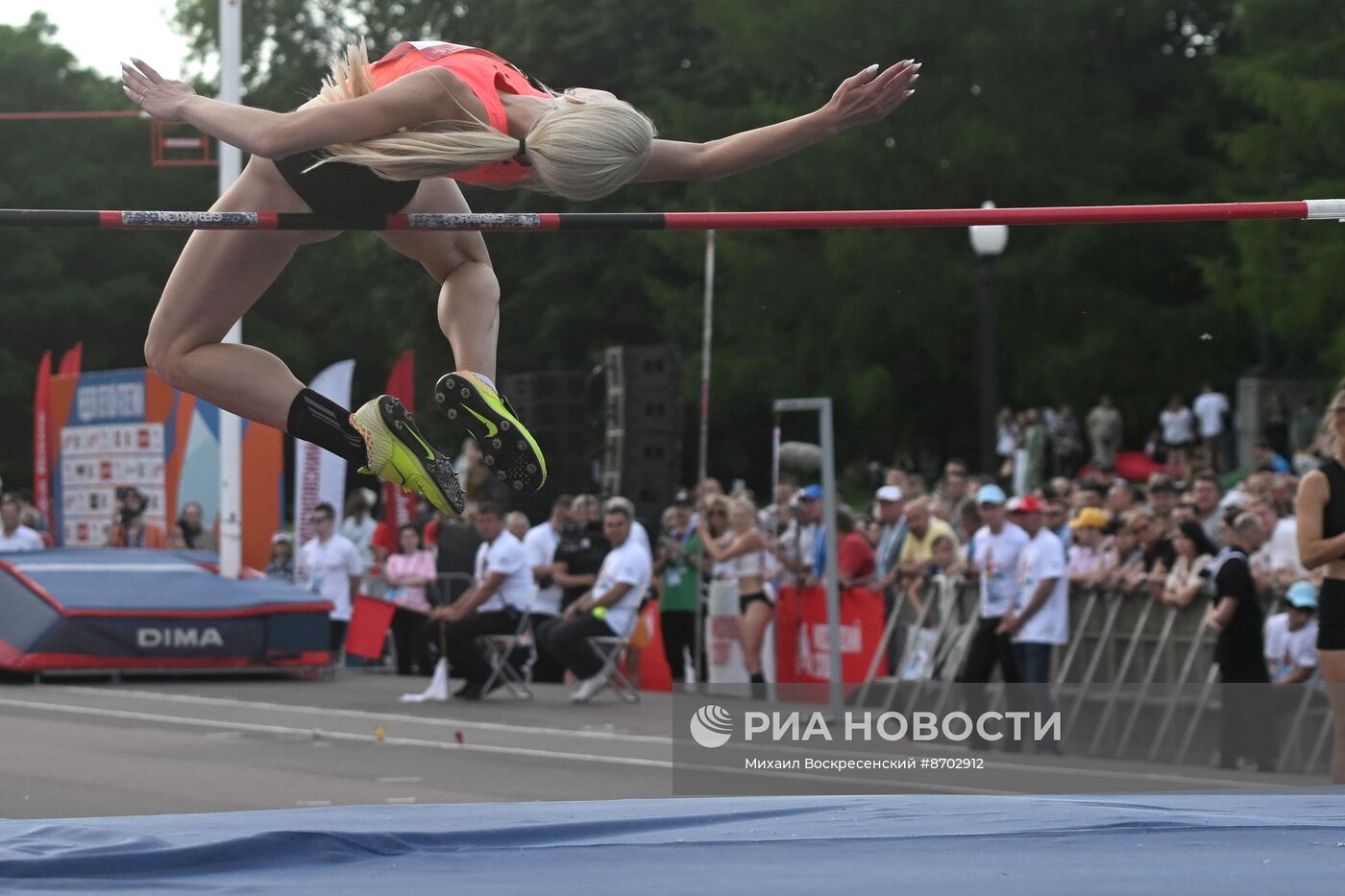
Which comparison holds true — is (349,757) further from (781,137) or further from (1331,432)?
(781,137)

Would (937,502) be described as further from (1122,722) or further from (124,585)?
(124,585)

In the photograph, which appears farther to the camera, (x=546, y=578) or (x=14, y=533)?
(x=14, y=533)

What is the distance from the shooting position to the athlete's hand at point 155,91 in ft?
14.5

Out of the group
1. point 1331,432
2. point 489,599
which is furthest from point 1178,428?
point 1331,432

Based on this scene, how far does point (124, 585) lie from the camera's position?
601 inches

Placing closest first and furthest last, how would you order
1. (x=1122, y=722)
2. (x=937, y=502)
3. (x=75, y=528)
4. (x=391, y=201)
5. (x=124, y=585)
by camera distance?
(x=391, y=201) < (x=1122, y=722) < (x=937, y=502) < (x=124, y=585) < (x=75, y=528)

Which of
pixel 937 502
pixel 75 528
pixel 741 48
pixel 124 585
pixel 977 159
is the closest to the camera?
pixel 937 502

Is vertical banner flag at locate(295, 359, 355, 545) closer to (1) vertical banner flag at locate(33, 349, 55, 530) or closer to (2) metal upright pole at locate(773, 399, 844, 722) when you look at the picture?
(1) vertical banner flag at locate(33, 349, 55, 530)

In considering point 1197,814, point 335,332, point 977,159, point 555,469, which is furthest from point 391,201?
point 335,332

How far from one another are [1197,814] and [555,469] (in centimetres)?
1343

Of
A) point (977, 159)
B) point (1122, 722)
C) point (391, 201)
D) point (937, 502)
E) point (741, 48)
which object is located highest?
point (741, 48)

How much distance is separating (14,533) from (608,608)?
6524mm

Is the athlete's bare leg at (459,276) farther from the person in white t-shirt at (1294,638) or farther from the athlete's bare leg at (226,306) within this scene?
the person in white t-shirt at (1294,638)

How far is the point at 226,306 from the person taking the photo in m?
4.67
